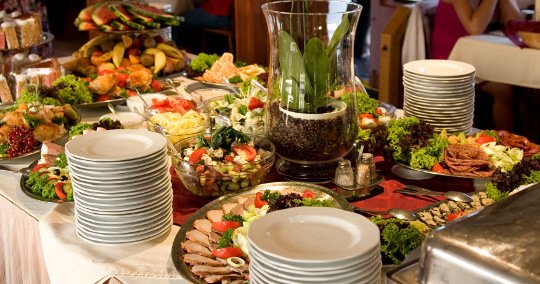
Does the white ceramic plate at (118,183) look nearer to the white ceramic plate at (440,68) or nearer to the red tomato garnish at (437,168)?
the red tomato garnish at (437,168)

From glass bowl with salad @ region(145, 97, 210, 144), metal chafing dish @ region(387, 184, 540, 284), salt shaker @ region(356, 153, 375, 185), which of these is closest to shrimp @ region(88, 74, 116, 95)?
glass bowl with salad @ region(145, 97, 210, 144)

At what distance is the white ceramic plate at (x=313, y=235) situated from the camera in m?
0.97

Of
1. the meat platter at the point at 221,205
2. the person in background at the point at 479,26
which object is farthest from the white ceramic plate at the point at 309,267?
the person in background at the point at 479,26

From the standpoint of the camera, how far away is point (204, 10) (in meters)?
5.61

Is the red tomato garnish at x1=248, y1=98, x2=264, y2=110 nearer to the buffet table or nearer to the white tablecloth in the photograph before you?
the buffet table

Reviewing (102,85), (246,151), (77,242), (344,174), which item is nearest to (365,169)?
(344,174)

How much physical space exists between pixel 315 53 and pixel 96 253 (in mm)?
689

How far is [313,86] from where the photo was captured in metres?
1.63

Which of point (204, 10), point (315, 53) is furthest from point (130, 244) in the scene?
point (204, 10)

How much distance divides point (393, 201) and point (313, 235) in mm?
590

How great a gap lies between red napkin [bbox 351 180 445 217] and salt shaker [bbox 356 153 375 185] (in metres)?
0.05

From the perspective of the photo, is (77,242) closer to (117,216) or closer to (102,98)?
(117,216)

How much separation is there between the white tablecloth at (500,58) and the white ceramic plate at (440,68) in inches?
59.7

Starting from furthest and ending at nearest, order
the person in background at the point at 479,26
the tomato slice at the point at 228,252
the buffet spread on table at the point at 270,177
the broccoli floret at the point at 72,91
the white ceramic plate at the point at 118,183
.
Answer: the person in background at the point at 479,26 → the broccoli floret at the point at 72,91 → the white ceramic plate at the point at 118,183 → the tomato slice at the point at 228,252 → the buffet spread on table at the point at 270,177
